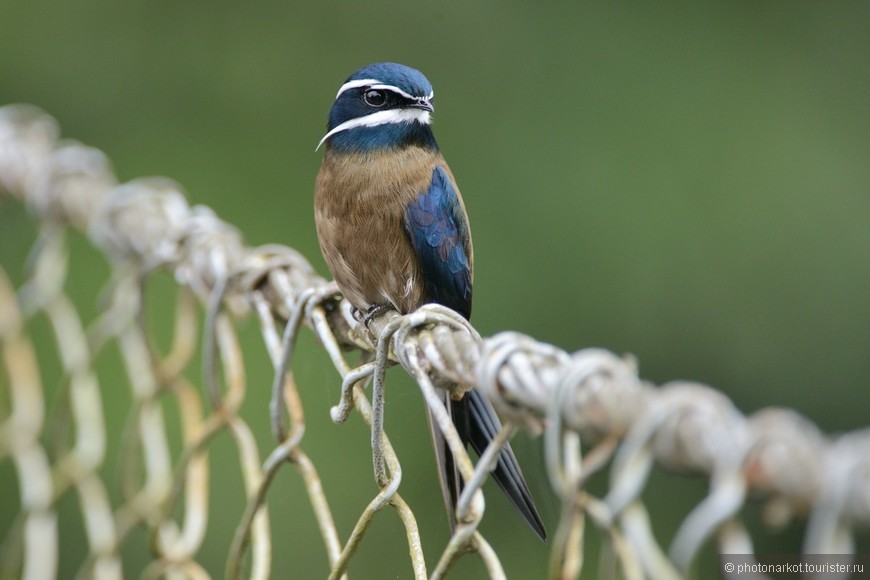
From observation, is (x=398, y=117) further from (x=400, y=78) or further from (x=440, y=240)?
(x=440, y=240)

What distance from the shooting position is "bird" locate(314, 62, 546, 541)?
2020mm

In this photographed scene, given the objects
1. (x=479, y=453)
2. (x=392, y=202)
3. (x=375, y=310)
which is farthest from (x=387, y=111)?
(x=479, y=453)

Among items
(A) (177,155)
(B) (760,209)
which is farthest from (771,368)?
(A) (177,155)

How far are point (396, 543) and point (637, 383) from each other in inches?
73.9

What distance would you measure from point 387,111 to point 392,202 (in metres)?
0.19

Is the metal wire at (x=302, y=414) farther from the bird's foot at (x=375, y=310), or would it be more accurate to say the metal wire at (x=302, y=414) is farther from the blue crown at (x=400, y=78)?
the blue crown at (x=400, y=78)

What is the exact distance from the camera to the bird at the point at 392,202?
202cm

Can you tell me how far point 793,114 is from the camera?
4336mm

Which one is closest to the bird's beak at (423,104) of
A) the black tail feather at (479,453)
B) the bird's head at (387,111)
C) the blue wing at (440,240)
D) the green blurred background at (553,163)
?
the bird's head at (387,111)

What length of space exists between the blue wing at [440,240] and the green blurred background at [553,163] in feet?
4.66

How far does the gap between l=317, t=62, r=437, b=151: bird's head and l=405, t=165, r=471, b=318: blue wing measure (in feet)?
0.29

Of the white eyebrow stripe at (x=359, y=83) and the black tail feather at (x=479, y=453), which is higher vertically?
the white eyebrow stripe at (x=359, y=83)

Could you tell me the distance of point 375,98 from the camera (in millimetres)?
2145

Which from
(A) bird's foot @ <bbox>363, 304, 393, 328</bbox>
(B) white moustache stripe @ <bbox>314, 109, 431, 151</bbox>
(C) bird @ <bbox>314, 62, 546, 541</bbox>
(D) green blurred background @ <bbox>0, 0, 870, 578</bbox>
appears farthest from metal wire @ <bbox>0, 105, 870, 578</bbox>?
(D) green blurred background @ <bbox>0, 0, 870, 578</bbox>
